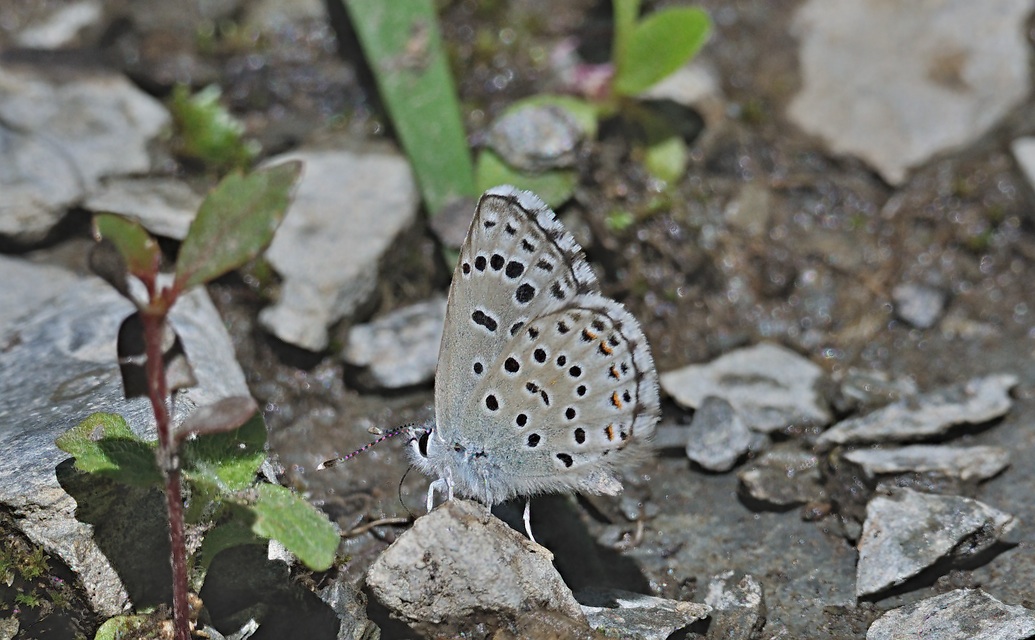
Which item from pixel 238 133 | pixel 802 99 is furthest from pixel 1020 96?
pixel 238 133

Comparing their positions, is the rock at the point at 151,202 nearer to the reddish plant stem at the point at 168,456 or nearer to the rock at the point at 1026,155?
the reddish plant stem at the point at 168,456

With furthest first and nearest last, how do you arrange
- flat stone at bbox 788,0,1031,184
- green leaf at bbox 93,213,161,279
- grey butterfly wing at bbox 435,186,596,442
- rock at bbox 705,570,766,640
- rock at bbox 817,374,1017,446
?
1. flat stone at bbox 788,0,1031,184
2. rock at bbox 817,374,1017,446
3. rock at bbox 705,570,766,640
4. grey butterfly wing at bbox 435,186,596,442
5. green leaf at bbox 93,213,161,279

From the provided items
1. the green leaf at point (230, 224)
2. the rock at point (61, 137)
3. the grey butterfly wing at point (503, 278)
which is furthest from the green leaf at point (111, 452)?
the rock at point (61, 137)

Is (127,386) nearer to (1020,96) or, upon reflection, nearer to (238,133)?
(238,133)

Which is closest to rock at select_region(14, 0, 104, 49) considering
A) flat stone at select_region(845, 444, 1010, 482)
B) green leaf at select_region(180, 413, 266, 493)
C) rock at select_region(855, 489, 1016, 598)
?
green leaf at select_region(180, 413, 266, 493)

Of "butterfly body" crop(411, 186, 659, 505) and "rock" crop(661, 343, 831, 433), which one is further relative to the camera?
"rock" crop(661, 343, 831, 433)

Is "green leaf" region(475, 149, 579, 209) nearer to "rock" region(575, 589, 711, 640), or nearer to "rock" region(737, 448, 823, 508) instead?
"rock" region(737, 448, 823, 508)
